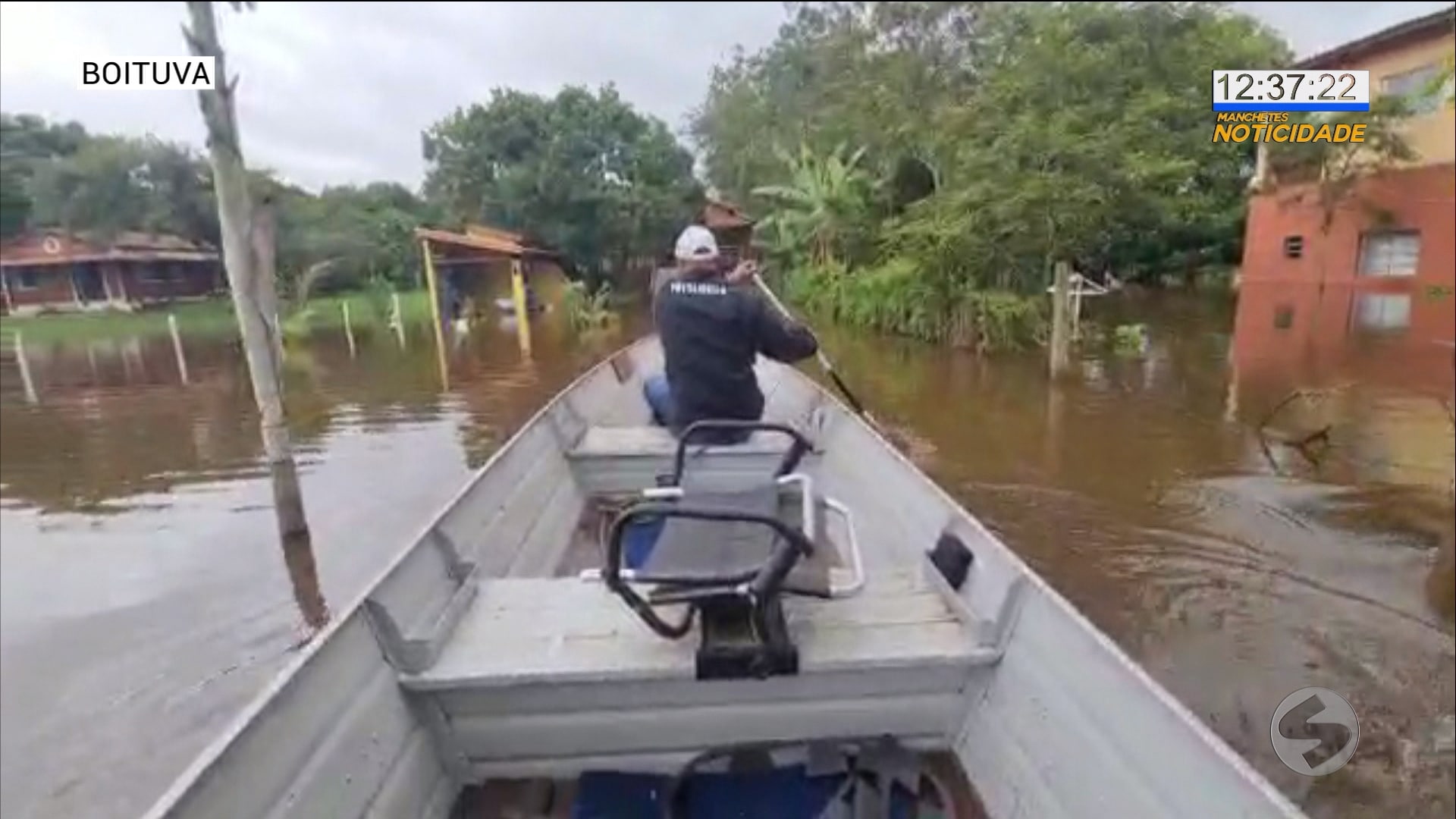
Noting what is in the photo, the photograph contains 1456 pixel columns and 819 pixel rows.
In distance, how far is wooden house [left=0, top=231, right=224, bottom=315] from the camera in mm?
3039

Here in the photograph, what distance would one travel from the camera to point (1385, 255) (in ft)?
8.66

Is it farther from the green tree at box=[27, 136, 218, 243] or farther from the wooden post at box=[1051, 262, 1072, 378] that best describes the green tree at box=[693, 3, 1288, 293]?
the green tree at box=[27, 136, 218, 243]

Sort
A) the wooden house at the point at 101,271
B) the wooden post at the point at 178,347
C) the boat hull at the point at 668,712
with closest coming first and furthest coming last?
the boat hull at the point at 668,712, the wooden house at the point at 101,271, the wooden post at the point at 178,347

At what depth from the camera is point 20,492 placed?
4.77m

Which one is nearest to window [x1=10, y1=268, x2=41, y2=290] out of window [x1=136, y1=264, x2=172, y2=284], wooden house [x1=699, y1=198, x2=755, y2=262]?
window [x1=136, y1=264, x2=172, y2=284]

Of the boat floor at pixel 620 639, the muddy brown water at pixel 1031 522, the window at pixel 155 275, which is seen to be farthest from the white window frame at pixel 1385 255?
the window at pixel 155 275

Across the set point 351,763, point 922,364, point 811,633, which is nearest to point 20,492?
point 351,763

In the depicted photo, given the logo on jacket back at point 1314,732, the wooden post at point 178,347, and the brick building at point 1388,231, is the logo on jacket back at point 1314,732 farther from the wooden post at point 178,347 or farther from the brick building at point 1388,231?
the wooden post at point 178,347

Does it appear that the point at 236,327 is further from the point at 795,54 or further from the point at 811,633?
the point at 811,633

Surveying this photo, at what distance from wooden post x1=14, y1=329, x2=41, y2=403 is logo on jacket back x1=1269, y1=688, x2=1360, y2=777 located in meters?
4.27

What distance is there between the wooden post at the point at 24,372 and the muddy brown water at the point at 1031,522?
1.5 inches

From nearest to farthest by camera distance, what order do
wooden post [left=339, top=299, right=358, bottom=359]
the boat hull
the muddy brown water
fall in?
the boat hull
the muddy brown water
wooden post [left=339, top=299, right=358, bottom=359]

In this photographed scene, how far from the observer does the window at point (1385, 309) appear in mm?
2623

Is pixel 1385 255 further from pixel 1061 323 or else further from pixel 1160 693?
pixel 1061 323
